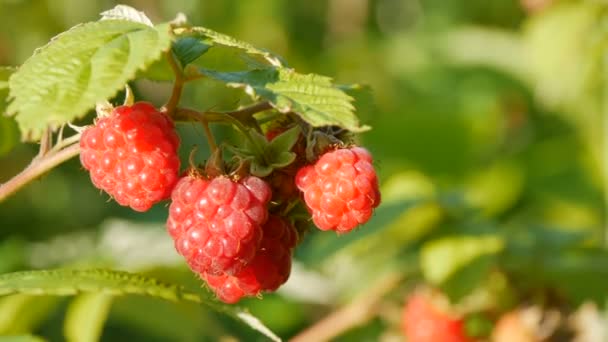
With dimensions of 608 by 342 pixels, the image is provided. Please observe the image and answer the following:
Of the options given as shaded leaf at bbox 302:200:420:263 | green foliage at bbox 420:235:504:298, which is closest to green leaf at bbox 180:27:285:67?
shaded leaf at bbox 302:200:420:263

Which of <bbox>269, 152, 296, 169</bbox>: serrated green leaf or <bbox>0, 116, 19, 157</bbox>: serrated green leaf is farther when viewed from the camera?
<bbox>0, 116, 19, 157</bbox>: serrated green leaf

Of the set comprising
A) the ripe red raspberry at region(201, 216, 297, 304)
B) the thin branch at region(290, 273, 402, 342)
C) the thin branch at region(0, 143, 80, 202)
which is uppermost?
the thin branch at region(290, 273, 402, 342)

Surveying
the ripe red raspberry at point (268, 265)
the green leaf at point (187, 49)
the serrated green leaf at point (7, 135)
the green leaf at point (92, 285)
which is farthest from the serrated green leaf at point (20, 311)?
the green leaf at point (187, 49)

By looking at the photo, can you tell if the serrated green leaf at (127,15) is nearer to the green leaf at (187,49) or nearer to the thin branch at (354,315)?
the green leaf at (187,49)

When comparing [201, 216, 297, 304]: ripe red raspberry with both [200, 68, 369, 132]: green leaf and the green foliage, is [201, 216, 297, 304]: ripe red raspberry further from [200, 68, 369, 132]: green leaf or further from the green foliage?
the green foliage

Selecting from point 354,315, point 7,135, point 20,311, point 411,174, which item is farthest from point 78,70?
point 411,174

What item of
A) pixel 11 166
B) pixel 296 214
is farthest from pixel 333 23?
pixel 296 214
